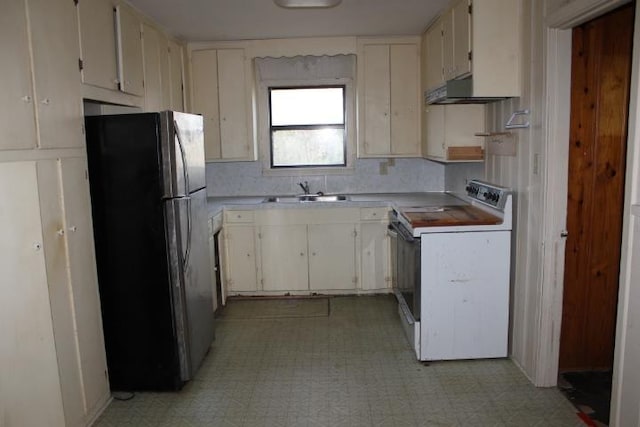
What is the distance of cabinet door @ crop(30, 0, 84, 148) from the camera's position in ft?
7.25

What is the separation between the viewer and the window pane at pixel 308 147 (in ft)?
16.6

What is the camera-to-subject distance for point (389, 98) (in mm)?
4727

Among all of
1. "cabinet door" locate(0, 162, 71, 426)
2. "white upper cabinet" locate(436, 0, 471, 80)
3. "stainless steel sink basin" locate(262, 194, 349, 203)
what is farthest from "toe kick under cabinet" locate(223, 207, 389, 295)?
"cabinet door" locate(0, 162, 71, 426)

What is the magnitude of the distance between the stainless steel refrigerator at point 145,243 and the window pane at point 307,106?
81.0 inches

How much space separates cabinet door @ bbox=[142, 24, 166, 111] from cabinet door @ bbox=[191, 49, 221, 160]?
763mm

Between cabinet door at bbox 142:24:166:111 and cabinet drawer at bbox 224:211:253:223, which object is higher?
cabinet door at bbox 142:24:166:111

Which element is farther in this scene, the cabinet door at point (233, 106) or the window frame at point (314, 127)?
the window frame at point (314, 127)

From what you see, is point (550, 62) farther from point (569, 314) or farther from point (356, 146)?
point (356, 146)

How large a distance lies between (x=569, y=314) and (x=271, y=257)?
8.20 ft

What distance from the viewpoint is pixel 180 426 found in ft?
8.55

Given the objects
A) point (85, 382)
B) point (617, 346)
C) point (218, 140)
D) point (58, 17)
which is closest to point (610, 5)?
point (617, 346)

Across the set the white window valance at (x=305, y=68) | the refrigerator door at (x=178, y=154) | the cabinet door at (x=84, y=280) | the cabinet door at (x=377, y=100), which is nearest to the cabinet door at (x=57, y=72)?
the cabinet door at (x=84, y=280)

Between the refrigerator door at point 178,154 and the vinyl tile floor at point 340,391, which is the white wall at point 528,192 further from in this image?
the refrigerator door at point 178,154

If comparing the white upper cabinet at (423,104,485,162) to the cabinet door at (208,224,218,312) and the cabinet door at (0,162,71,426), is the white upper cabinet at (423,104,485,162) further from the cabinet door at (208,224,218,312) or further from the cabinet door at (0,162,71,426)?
the cabinet door at (0,162,71,426)
